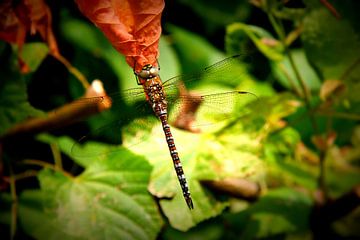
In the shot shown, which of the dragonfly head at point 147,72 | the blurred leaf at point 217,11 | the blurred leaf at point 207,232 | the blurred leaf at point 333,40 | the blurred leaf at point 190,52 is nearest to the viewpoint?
the dragonfly head at point 147,72

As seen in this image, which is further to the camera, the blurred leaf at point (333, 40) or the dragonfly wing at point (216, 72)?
the blurred leaf at point (333, 40)

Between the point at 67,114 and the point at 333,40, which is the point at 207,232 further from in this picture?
the point at 333,40

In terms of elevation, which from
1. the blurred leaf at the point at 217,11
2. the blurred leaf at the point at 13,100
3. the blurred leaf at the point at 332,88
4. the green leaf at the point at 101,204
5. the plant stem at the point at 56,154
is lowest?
the plant stem at the point at 56,154

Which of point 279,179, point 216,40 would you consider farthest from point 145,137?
point 216,40

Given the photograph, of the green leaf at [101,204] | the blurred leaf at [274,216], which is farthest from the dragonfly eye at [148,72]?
the blurred leaf at [274,216]

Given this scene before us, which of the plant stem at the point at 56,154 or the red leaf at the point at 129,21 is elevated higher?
the red leaf at the point at 129,21

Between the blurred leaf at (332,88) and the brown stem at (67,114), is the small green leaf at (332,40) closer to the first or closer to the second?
the blurred leaf at (332,88)

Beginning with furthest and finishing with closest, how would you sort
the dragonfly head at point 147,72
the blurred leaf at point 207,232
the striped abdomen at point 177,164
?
the blurred leaf at point 207,232, the striped abdomen at point 177,164, the dragonfly head at point 147,72
